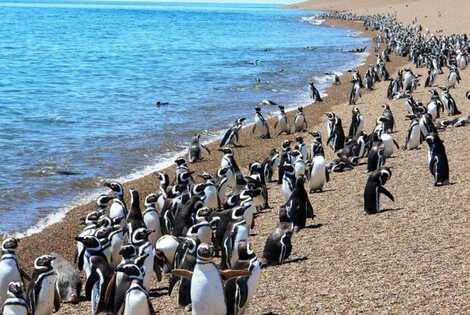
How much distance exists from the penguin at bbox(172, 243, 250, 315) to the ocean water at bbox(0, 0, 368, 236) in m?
7.24

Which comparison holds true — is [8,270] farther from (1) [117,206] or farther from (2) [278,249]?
(2) [278,249]

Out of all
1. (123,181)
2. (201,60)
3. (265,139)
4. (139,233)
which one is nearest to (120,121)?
(265,139)

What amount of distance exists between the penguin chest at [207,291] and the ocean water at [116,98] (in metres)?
7.24

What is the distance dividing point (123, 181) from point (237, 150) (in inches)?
167

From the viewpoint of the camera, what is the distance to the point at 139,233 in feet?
32.3

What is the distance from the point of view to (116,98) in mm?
34250

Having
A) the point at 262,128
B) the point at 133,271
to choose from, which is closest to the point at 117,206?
the point at 133,271

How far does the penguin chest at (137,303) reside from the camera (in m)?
8.12

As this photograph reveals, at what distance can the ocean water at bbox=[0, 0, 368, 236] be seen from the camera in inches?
731

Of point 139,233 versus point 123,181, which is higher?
point 139,233

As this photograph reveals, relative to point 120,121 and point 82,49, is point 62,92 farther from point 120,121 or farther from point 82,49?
point 82,49

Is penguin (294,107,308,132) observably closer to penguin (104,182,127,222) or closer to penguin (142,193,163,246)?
penguin (104,182,127,222)

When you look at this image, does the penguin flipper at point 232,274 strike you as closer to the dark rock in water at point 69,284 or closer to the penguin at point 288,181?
the dark rock in water at point 69,284

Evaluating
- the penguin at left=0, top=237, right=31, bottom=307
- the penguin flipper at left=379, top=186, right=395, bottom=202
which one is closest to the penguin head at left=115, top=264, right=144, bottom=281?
the penguin at left=0, top=237, right=31, bottom=307
